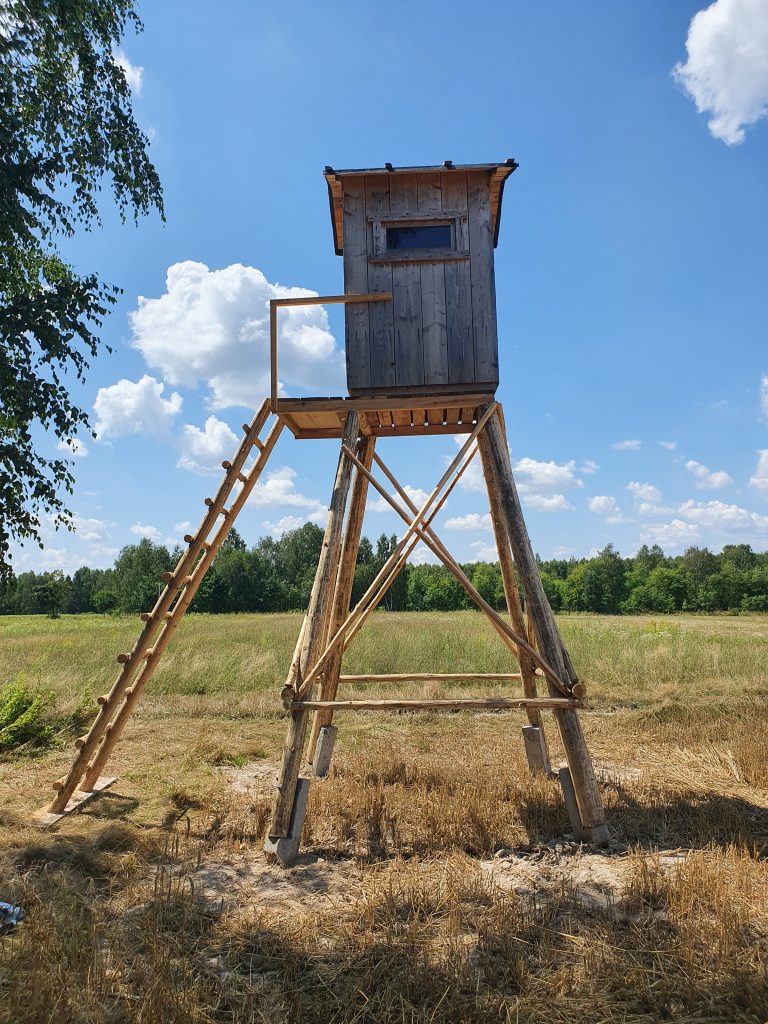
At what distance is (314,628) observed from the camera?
613cm

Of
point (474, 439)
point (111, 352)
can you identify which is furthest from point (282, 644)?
point (474, 439)

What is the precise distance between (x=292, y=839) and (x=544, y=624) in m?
3.08

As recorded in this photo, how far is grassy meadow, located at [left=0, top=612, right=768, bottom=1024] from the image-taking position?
3295 mm

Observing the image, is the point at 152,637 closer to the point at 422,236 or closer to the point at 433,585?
the point at 422,236

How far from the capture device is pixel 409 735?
32.3 feet

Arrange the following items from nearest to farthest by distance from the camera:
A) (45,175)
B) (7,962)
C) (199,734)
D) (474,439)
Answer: (7,962) < (474,439) < (45,175) < (199,734)

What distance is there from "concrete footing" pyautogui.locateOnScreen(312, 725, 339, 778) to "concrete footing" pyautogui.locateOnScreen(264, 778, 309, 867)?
2259 millimetres

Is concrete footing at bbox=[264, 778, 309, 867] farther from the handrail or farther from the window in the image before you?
the window

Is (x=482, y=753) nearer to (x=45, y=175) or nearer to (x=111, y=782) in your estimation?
(x=111, y=782)

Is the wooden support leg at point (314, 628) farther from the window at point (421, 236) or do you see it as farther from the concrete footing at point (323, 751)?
the window at point (421, 236)

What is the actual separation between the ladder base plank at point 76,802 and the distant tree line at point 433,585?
163 feet

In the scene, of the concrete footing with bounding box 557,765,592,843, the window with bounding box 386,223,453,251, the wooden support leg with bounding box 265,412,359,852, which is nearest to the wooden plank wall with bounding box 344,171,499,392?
the window with bounding box 386,223,453,251

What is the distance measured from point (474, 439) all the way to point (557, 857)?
4.18m

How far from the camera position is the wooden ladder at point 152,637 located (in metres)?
6.56
